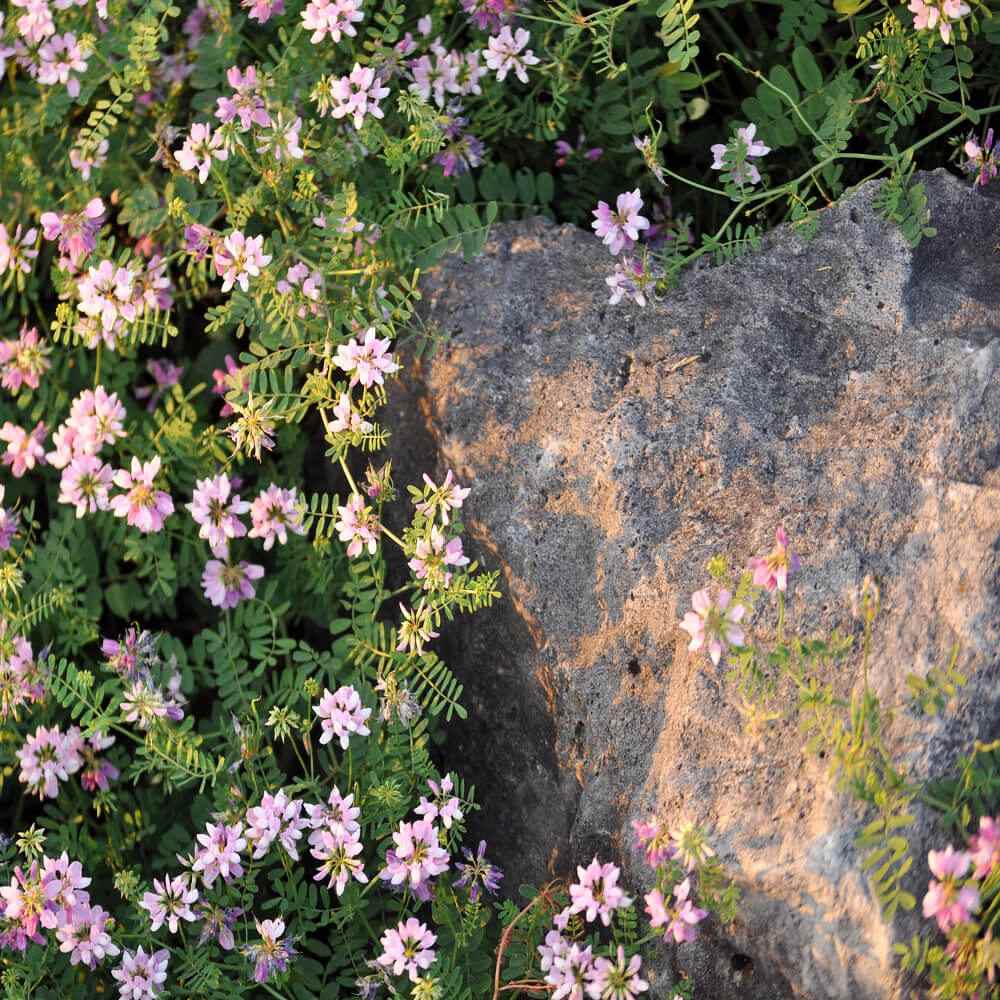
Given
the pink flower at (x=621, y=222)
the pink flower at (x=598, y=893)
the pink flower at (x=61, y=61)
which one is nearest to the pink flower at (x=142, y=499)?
the pink flower at (x=61, y=61)

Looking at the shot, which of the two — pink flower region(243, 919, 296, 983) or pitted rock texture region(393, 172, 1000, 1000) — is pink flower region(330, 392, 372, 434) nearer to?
pitted rock texture region(393, 172, 1000, 1000)

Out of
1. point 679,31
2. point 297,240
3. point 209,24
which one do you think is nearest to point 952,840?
point 679,31

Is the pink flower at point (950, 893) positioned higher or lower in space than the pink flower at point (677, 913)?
lower

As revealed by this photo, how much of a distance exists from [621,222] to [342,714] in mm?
1303

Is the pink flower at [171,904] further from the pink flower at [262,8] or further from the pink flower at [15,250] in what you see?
the pink flower at [262,8]

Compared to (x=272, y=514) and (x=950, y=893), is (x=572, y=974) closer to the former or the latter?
(x=950, y=893)

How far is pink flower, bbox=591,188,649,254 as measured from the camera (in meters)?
2.94

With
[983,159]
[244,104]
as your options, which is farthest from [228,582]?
[983,159]

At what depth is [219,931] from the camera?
2.80m

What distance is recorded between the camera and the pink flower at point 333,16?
2982 mm

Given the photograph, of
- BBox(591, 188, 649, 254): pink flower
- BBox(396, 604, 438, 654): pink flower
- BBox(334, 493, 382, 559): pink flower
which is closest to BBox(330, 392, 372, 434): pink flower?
BBox(334, 493, 382, 559): pink flower

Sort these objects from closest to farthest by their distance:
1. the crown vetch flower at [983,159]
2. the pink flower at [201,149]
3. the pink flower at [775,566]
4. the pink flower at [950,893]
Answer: the pink flower at [950,893], the pink flower at [775,566], the crown vetch flower at [983,159], the pink flower at [201,149]

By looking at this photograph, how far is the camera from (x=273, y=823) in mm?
2756

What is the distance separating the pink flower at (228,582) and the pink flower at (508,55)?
1.36 meters
